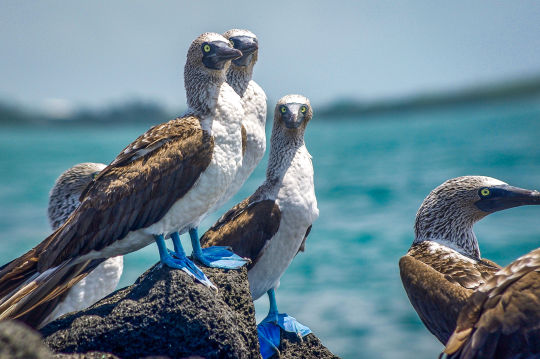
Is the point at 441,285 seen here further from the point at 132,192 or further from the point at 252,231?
the point at 132,192

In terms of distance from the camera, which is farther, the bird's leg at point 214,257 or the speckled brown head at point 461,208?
the speckled brown head at point 461,208

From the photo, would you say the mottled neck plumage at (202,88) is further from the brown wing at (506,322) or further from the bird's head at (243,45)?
the brown wing at (506,322)

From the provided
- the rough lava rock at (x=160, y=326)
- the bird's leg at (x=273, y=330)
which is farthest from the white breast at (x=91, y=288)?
the bird's leg at (x=273, y=330)

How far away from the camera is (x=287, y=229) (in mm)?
7820

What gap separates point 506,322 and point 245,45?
176 inches

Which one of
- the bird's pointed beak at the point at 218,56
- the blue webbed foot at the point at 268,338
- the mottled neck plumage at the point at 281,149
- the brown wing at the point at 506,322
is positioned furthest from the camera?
the mottled neck plumage at the point at 281,149

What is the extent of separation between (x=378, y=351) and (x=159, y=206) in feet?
67.3

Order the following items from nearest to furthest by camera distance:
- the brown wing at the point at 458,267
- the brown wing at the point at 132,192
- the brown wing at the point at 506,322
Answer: the brown wing at the point at 506,322, the brown wing at the point at 132,192, the brown wing at the point at 458,267

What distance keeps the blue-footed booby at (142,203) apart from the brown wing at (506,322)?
7.77 feet

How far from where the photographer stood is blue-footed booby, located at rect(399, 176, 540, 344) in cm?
636

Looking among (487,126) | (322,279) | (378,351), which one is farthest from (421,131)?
(378,351)

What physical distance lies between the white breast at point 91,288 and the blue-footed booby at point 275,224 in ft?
4.16

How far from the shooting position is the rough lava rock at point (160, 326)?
5.73 metres

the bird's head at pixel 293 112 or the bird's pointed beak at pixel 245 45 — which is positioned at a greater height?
the bird's pointed beak at pixel 245 45
